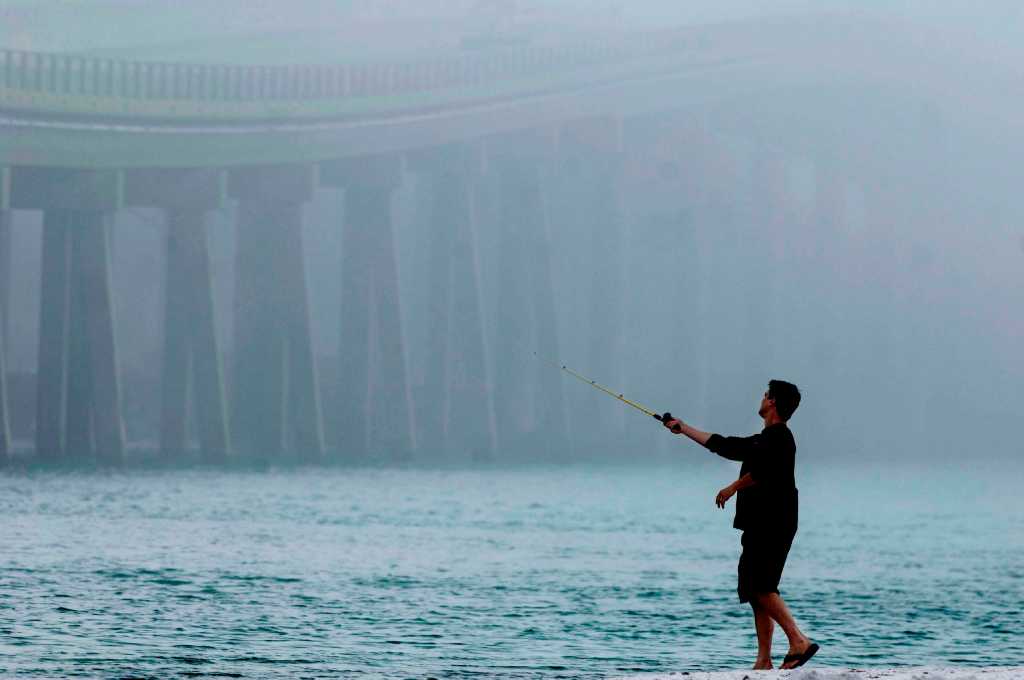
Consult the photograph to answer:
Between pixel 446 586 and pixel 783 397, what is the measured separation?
51.1ft

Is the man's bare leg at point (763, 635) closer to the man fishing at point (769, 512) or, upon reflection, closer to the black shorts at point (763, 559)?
the man fishing at point (769, 512)

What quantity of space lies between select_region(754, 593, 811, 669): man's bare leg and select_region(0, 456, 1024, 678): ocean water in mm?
3568

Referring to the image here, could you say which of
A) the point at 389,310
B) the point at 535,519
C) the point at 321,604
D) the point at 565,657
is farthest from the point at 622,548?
the point at 389,310

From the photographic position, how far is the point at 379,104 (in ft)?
286

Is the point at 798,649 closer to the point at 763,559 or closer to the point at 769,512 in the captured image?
the point at 763,559

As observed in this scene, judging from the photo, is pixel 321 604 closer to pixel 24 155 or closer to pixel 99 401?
pixel 24 155

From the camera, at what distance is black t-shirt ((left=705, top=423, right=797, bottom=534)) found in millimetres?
12586

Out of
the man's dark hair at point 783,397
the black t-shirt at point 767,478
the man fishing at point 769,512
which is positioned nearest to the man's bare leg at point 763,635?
the man fishing at point 769,512

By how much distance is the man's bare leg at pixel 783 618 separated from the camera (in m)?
12.8

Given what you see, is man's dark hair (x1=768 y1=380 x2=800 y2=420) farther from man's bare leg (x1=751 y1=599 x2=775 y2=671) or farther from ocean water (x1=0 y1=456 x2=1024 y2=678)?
ocean water (x1=0 y1=456 x2=1024 y2=678)

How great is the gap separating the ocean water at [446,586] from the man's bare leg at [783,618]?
140 inches

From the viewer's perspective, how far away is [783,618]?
1280cm

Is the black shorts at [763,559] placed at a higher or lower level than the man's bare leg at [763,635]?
higher

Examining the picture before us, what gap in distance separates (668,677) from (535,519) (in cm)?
3970
